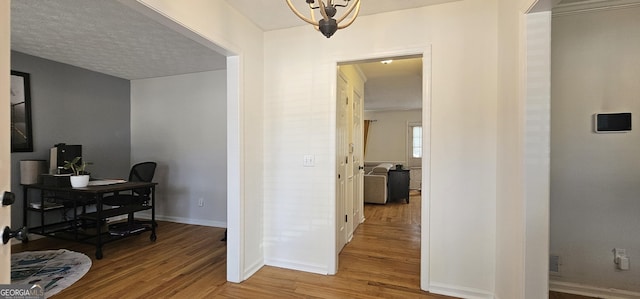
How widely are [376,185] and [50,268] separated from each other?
15.8 ft

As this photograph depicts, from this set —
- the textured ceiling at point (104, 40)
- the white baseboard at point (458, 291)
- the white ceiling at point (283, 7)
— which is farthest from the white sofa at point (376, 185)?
the white ceiling at point (283, 7)

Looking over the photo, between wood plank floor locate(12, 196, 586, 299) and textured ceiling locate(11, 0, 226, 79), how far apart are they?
2368mm

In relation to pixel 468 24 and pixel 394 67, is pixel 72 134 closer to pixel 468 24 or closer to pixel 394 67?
pixel 394 67

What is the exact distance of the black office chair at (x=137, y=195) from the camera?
3594 millimetres

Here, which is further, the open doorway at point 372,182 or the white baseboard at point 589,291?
the open doorway at point 372,182

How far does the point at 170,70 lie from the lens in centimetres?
411

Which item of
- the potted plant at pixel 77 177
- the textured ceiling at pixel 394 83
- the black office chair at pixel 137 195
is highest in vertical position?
the textured ceiling at pixel 394 83

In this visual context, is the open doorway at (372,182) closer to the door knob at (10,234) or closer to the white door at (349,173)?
the white door at (349,173)

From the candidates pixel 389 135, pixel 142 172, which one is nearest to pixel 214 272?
pixel 142 172

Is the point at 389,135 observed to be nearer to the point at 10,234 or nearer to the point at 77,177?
the point at 77,177

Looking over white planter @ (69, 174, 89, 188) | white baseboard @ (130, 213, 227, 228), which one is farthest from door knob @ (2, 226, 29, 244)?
white baseboard @ (130, 213, 227, 228)

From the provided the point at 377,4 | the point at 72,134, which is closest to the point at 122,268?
the point at 72,134

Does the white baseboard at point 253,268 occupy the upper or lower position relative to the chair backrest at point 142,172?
lower

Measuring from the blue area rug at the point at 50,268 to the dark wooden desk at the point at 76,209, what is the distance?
0.18 metres
